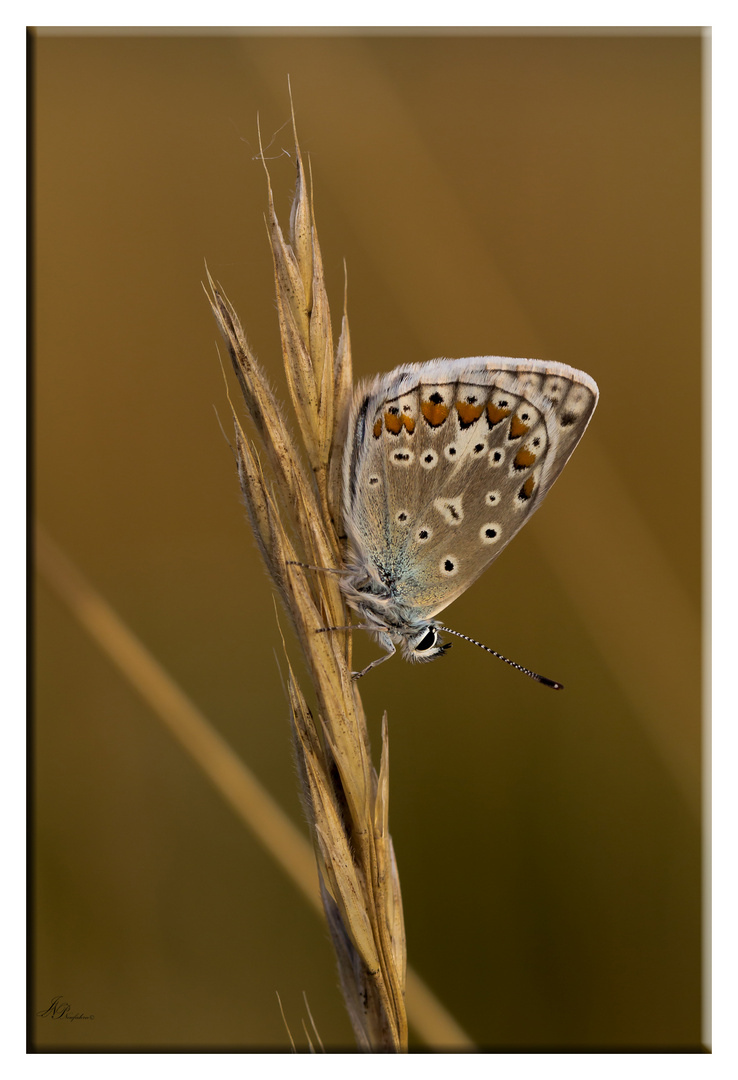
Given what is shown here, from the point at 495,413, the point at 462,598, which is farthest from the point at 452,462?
the point at 462,598

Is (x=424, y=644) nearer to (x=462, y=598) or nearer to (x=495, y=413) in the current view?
(x=495, y=413)

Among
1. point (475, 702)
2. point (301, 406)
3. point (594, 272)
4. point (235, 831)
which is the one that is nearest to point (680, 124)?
point (594, 272)

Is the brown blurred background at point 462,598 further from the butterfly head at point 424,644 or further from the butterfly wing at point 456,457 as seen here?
the butterfly wing at point 456,457

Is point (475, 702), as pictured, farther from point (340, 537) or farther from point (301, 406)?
point (301, 406)

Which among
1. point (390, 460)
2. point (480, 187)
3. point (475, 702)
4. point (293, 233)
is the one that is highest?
point (480, 187)
